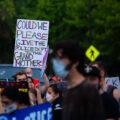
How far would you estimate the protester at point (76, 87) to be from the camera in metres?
4.03

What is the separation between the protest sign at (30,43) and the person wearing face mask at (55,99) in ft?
9.22

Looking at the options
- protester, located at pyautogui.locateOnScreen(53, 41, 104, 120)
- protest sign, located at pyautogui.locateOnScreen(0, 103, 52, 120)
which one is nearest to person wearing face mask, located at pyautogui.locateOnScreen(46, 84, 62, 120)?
protest sign, located at pyautogui.locateOnScreen(0, 103, 52, 120)

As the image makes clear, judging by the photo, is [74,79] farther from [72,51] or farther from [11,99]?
[11,99]

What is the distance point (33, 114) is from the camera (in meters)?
5.79

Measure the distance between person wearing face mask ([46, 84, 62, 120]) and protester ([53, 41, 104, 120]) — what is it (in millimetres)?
2220

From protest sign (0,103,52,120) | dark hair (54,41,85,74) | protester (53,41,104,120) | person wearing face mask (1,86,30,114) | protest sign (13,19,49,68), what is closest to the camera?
protester (53,41,104,120)

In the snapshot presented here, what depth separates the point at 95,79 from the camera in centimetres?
512

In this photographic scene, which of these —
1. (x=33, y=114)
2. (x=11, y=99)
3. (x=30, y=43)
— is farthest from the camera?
(x=30, y=43)

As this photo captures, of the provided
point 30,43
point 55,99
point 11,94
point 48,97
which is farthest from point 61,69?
point 30,43

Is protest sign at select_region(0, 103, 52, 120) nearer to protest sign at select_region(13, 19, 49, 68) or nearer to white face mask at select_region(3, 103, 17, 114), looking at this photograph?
white face mask at select_region(3, 103, 17, 114)

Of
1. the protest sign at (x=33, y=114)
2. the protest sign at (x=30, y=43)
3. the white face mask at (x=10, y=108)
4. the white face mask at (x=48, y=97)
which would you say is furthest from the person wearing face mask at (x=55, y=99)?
the protest sign at (x=30, y=43)

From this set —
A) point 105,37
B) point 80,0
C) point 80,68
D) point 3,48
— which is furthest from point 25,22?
point 3,48

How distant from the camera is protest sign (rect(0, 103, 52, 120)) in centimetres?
537

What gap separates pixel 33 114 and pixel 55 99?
1.06 m
